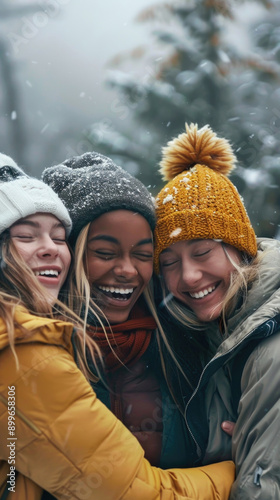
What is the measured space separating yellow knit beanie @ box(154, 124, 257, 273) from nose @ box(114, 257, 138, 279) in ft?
0.65

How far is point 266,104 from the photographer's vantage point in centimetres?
394

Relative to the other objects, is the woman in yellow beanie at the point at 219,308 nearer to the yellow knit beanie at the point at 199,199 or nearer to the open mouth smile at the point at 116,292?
the yellow knit beanie at the point at 199,199

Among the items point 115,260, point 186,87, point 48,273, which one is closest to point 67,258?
point 48,273

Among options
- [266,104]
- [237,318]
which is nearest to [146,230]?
[237,318]

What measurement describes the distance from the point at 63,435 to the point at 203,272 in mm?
880

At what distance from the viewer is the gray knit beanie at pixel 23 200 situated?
61.8 inches

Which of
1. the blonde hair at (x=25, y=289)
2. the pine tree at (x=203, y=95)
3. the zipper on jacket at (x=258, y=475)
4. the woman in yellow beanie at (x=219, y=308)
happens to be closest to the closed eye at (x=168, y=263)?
the woman in yellow beanie at (x=219, y=308)

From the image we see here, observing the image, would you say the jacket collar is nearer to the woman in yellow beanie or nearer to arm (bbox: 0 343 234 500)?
arm (bbox: 0 343 234 500)

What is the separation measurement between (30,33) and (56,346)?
61.6 inches

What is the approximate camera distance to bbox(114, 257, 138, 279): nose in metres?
1.78

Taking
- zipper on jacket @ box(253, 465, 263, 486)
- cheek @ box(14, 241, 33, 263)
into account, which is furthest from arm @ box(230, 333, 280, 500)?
cheek @ box(14, 241, 33, 263)

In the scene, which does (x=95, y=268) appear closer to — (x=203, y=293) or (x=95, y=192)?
(x=95, y=192)

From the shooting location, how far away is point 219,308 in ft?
6.15

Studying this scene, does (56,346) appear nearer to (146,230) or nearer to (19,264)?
(19,264)
